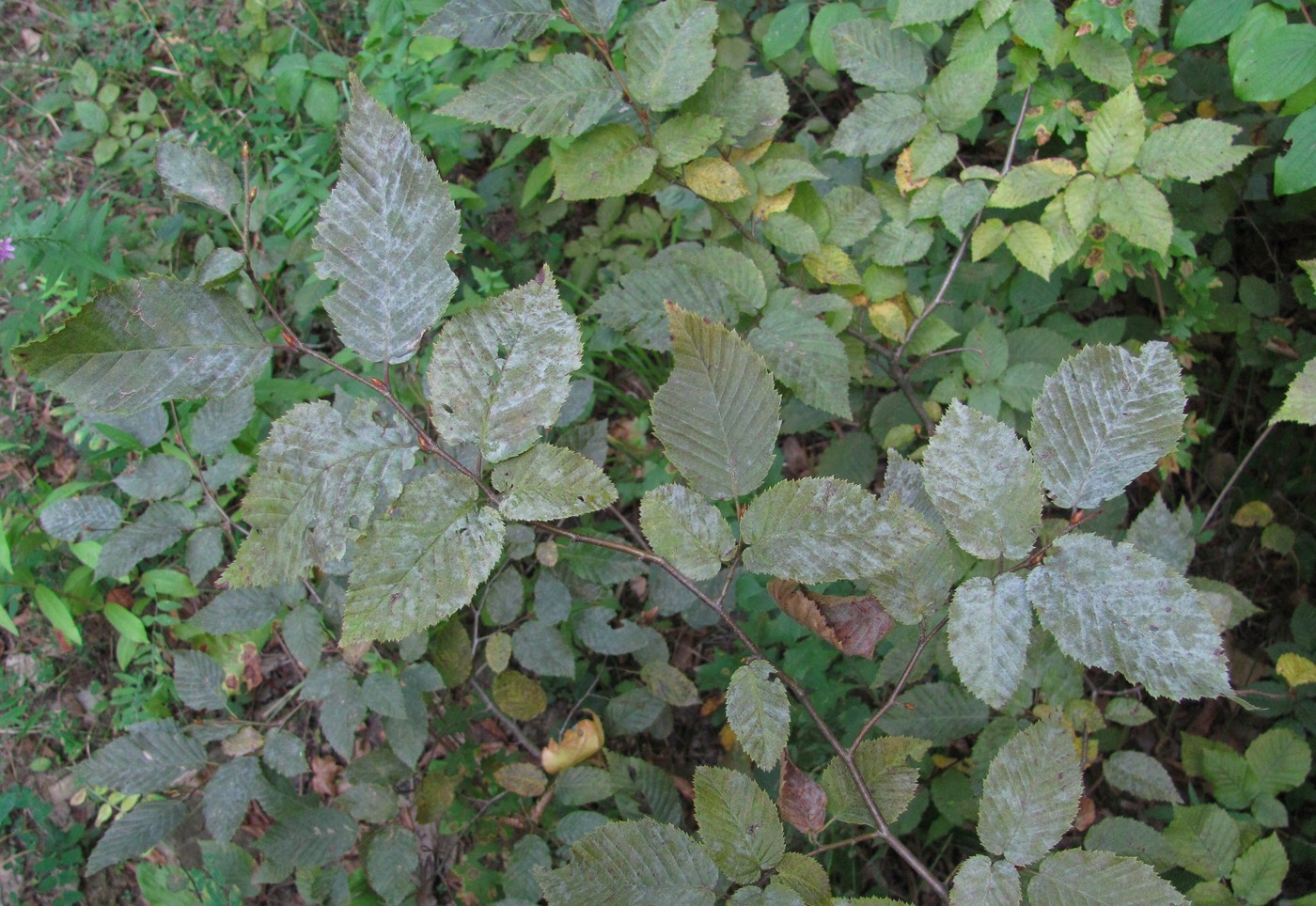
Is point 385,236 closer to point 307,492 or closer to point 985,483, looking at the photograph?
point 307,492

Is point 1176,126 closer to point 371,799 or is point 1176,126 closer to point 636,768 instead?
point 636,768

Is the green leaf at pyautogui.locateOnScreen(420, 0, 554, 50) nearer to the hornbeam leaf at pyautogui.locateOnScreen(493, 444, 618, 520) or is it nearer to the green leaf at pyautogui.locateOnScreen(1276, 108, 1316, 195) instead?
the hornbeam leaf at pyautogui.locateOnScreen(493, 444, 618, 520)

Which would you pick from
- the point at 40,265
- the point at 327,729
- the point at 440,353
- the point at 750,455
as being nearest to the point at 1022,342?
the point at 750,455

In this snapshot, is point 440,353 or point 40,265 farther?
point 40,265

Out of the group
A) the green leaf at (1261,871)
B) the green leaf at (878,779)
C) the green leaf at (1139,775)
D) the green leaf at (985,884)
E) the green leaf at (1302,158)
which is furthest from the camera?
the green leaf at (1139,775)

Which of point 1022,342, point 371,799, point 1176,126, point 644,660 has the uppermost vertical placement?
point 1176,126

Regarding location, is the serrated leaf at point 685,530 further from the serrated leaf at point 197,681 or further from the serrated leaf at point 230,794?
the serrated leaf at point 197,681

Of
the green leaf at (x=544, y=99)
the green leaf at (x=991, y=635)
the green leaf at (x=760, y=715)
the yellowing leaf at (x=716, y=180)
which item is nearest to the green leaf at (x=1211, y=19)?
the yellowing leaf at (x=716, y=180)

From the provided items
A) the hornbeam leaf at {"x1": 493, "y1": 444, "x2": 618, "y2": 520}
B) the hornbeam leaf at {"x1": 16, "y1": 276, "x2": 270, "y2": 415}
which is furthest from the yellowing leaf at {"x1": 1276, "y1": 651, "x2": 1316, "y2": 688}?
the hornbeam leaf at {"x1": 16, "y1": 276, "x2": 270, "y2": 415}
